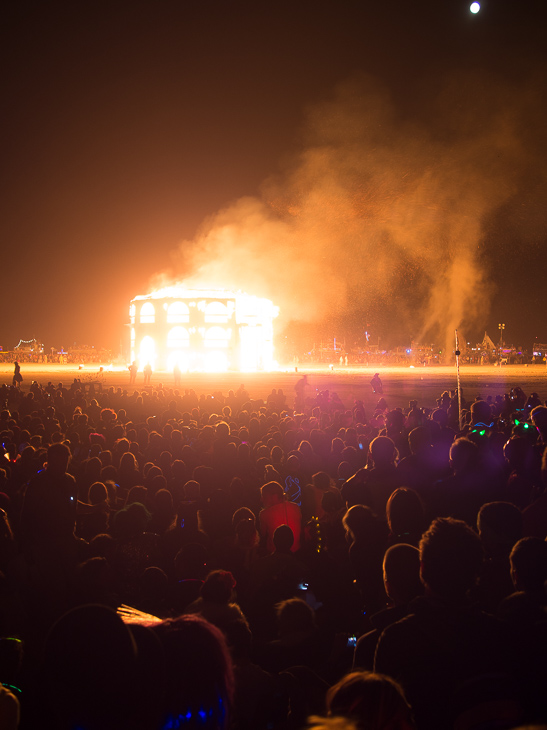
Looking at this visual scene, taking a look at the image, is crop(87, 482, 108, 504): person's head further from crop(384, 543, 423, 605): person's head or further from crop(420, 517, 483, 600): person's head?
crop(420, 517, 483, 600): person's head

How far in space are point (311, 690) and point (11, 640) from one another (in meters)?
1.46

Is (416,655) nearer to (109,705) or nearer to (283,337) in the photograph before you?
(109,705)

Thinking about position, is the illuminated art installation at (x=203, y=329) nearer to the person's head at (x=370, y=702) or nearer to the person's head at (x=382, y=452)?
the person's head at (x=382, y=452)

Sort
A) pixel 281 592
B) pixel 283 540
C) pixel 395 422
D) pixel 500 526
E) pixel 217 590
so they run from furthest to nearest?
pixel 395 422 < pixel 283 540 < pixel 281 592 < pixel 500 526 < pixel 217 590

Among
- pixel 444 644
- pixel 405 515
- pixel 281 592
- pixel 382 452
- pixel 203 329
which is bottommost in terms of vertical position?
pixel 281 592

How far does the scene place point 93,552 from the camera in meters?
4.12

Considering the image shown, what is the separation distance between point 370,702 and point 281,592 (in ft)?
7.55

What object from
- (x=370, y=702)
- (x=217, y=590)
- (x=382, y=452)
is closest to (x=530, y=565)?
(x=370, y=702)

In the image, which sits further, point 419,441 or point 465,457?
point 419,441

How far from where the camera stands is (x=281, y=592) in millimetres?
3736

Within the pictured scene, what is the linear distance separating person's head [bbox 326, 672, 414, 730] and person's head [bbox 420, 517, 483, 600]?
0.91m

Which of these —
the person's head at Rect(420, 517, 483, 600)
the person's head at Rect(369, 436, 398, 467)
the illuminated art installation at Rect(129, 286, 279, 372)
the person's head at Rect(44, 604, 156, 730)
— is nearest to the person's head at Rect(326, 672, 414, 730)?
the person's head at Rect(44, 604, 156, 730)

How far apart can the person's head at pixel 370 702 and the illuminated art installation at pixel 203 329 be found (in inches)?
2090

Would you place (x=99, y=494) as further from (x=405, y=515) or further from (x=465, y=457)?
(x=465, y=457)
